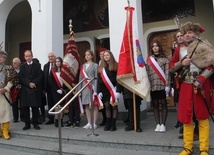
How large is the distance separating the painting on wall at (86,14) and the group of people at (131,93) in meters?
4.11

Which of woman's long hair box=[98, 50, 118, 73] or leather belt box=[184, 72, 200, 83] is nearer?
leather belt box=[184, 72, 200, 83]

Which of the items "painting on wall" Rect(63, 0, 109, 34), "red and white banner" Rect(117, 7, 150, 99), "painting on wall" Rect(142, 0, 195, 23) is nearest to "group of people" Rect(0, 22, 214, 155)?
"red and white banner" Rect(117, 7, 150, 99)

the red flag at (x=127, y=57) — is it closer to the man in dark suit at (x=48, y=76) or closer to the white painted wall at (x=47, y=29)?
the man in dark suit at (x=48, y=76)

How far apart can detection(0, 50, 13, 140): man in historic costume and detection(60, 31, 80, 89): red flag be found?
1.18 metres

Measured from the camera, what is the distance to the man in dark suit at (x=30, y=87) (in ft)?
17.5

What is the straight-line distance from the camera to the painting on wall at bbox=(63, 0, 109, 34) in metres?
9.27

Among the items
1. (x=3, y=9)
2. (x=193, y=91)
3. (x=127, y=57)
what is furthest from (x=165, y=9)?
(x=3, y=9)

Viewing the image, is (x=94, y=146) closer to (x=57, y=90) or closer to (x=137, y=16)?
(x=57, y=90)

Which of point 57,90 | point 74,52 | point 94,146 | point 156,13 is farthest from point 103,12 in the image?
point 94,146

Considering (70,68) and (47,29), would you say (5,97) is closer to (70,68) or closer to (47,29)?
(70,68)

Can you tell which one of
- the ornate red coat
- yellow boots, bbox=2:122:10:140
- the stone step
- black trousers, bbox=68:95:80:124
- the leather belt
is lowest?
the stone step

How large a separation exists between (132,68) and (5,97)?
9.30 feet

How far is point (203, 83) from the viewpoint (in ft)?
10.5

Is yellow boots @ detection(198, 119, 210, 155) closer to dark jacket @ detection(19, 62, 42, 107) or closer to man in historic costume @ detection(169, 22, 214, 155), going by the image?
man in historic costume @ detection(169, 22, 214, 155)
